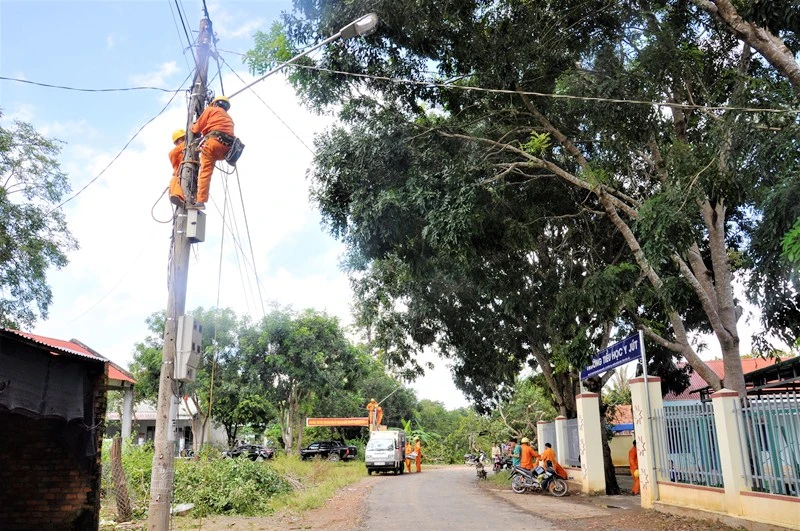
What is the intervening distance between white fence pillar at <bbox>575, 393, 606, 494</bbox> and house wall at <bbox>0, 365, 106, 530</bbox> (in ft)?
38.9

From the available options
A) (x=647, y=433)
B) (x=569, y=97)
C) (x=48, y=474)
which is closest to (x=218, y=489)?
(x=48, y=474)

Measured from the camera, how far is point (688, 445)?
11.4m

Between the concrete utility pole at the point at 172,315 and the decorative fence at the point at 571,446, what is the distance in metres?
14.2

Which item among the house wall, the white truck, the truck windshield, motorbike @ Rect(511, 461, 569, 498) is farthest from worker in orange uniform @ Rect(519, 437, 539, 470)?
the house wall

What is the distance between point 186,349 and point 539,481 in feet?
43.5

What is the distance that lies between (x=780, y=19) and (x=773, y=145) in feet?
5.56

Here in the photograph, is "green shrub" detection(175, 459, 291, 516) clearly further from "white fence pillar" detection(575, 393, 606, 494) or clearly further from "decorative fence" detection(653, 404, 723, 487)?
"decorative fence" detection(653, 404, 723, 487)

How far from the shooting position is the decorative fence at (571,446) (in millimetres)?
18625

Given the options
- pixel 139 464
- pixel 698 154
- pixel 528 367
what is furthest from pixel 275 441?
pixel 698 154

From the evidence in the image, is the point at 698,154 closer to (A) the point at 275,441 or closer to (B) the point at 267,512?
(B) the point at 267,512

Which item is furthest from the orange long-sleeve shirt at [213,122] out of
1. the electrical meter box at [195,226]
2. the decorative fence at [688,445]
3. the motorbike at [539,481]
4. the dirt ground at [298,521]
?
the motorbike at [539,481]

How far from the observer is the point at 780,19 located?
8602mm

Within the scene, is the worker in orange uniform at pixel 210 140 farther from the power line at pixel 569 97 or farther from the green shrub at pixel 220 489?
the green shrub at pixel 220 489

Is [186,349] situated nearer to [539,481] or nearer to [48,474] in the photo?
[48,474]
